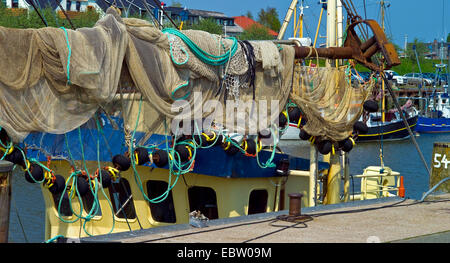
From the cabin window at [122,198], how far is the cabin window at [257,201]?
2.10 meters

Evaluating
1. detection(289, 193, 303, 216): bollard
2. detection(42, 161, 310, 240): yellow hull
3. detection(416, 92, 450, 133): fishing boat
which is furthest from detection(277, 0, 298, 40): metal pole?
detection(416, 92, 450, 133): fishing boat

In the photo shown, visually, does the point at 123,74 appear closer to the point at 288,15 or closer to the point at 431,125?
the point at 288,15

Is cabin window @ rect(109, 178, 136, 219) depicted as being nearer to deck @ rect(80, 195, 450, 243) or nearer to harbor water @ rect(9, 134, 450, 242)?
harbor water @ rect(9, 134, 450, 242)

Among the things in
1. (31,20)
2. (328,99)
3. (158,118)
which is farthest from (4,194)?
(31,20)

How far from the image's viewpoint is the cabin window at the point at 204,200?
1144 cm

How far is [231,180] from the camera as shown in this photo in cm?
1122

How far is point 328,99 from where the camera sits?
11820 millimetres

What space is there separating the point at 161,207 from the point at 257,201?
1.76 metres

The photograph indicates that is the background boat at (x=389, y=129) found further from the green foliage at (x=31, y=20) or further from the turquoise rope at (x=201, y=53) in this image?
the turquoise rope at (x=201, y=53)

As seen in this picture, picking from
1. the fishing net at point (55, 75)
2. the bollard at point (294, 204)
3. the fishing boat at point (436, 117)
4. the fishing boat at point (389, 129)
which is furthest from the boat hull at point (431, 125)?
the fishing net at point (55, 75)

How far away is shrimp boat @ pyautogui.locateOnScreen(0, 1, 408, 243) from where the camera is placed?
27.1 feet
